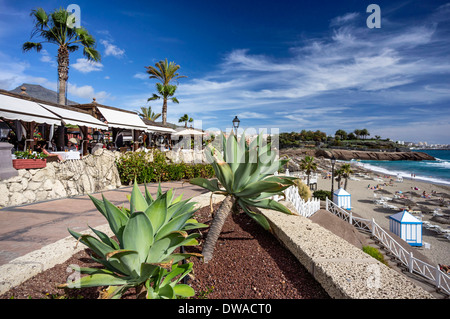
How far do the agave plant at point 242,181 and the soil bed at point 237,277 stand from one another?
0.78 feet

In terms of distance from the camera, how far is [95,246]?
54.1 inches

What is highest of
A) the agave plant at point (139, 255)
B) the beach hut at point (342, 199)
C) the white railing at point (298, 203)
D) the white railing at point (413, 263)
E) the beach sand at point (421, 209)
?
the agave plant at point (139, 255)

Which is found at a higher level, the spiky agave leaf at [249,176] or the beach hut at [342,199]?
the spiky agave leaf at [249,176]

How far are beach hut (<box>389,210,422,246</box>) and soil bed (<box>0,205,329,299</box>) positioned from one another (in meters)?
13.3

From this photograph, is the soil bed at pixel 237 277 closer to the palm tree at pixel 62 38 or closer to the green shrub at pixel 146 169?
the green shrub at pixel 146 169

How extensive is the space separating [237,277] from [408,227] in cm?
1440

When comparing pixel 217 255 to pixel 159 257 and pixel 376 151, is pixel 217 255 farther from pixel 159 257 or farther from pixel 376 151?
pixel 376 151

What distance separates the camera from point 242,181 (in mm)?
2205

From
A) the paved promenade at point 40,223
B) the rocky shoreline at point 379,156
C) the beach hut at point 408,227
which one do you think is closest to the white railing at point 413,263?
the beach hut at point 408,227

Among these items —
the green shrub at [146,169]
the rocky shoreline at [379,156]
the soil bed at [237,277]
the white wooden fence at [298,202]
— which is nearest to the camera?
the soil bed at [237,277]

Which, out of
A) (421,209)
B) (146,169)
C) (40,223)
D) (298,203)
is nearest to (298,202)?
(298,203)

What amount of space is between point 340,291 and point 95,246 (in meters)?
1.60

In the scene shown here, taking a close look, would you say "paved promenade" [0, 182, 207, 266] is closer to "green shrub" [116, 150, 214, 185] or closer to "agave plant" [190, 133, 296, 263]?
"agave plant" [190, 133, 296, 263]

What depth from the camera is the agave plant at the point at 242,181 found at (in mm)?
2131
